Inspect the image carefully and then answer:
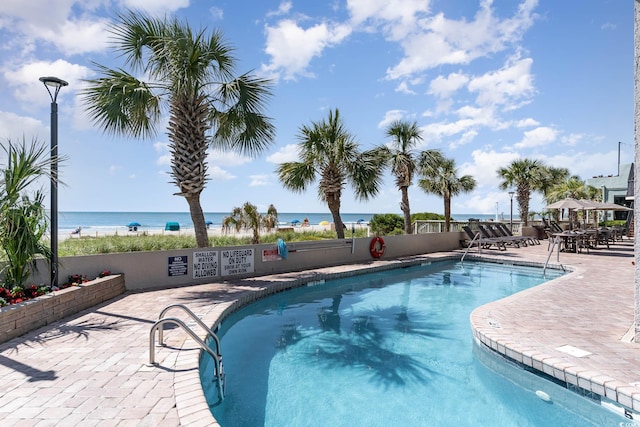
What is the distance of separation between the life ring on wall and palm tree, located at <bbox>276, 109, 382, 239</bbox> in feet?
5.58

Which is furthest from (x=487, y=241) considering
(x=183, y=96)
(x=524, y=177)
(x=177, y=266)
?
(x=183, y=96)

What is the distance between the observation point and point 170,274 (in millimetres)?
8500

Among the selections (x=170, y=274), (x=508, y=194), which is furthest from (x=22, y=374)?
(x=508, y=194)

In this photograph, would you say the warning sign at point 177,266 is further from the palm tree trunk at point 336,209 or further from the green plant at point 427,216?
the green plant at point 427,216

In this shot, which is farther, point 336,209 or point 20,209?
point 336,209

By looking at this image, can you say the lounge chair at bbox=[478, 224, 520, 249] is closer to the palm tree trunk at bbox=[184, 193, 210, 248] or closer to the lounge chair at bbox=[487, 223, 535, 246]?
the lounge chair at bbox=[487, 223, 535, 246]

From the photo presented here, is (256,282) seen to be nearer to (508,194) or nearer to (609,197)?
(508,194)

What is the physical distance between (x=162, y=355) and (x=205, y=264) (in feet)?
16.4

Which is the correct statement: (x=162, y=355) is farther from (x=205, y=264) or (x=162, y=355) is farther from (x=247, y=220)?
(x=247, y=220)

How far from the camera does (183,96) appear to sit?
340 inches

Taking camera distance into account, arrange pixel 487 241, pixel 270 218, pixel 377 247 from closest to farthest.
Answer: pixel 377 247 → pixel 270 218 → pixel 487 241

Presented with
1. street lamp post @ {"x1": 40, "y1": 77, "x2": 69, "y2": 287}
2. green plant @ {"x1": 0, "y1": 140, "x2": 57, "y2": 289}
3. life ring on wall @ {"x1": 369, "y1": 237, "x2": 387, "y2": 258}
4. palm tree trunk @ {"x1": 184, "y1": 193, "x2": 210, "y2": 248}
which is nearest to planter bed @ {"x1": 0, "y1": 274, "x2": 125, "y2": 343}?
street lamp post @ {"x1": 40, "y1": 77, "x2": 69, "y2": 287}

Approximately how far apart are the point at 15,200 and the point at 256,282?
499 centimetres

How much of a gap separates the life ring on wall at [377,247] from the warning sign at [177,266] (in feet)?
22.5
